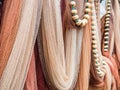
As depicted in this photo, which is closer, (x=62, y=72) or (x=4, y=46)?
(x=4, y=46)

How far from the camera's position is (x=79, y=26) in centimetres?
90

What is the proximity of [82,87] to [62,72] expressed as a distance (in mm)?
130

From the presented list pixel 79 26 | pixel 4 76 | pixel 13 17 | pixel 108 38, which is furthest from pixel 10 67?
pixel 108 38

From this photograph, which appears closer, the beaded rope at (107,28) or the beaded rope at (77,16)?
the beaded rope at (77,16)

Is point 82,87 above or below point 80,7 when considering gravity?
below

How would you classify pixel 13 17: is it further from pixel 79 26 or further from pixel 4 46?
pixel 79 26

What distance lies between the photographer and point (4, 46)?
0.69 metres

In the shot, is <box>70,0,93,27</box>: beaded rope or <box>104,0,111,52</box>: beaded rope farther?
<box>104,0,111,52</box>: beaded rope

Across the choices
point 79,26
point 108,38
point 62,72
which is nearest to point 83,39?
point 79,26

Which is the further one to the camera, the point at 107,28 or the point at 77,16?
the point at 107,28

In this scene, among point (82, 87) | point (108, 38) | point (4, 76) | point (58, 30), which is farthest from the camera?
point (108, 38)

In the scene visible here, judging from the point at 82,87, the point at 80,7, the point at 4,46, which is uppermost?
the point at 80,7

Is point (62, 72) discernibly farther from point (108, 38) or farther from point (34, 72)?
point (108, 38)

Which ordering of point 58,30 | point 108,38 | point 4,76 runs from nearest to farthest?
point 4,76, point 58,30, point 108,38
